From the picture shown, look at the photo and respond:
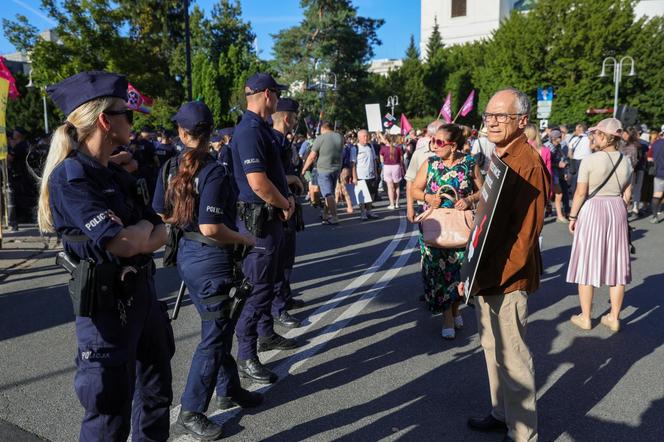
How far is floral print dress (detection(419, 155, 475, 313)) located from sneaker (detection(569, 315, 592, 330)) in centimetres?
137

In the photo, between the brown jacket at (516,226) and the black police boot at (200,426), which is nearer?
the brown jacket at (516,226)

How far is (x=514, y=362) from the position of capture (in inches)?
118

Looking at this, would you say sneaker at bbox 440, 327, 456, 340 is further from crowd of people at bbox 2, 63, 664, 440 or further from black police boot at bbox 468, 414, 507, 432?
black police boot at bbox 468, 414, 507, 432

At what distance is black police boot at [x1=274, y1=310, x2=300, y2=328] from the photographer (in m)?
5.18

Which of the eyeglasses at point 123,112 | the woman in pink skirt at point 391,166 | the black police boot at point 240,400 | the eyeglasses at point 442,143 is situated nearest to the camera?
the eyeglasses at point 123,112

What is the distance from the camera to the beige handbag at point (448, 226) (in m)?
4.53

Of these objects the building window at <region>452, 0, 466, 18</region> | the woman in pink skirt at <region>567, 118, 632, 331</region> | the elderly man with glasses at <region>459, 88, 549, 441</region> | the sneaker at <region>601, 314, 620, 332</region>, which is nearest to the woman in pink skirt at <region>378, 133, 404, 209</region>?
the woman in pink skirt at <region>567, 118, 632, 331</region>

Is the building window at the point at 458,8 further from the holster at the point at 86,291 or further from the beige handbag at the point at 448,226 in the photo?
the holster at the point at 86,291

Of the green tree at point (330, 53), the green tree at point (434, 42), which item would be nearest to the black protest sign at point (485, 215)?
the green tree at point (330, 53)

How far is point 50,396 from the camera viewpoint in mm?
3777

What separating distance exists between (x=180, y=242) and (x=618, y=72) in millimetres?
27985

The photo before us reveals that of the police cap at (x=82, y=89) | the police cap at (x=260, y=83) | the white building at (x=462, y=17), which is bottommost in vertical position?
the police cap at (x=82, y=89)

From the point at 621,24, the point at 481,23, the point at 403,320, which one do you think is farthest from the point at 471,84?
the point at 403,320

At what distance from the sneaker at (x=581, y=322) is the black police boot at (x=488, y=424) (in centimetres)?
223
